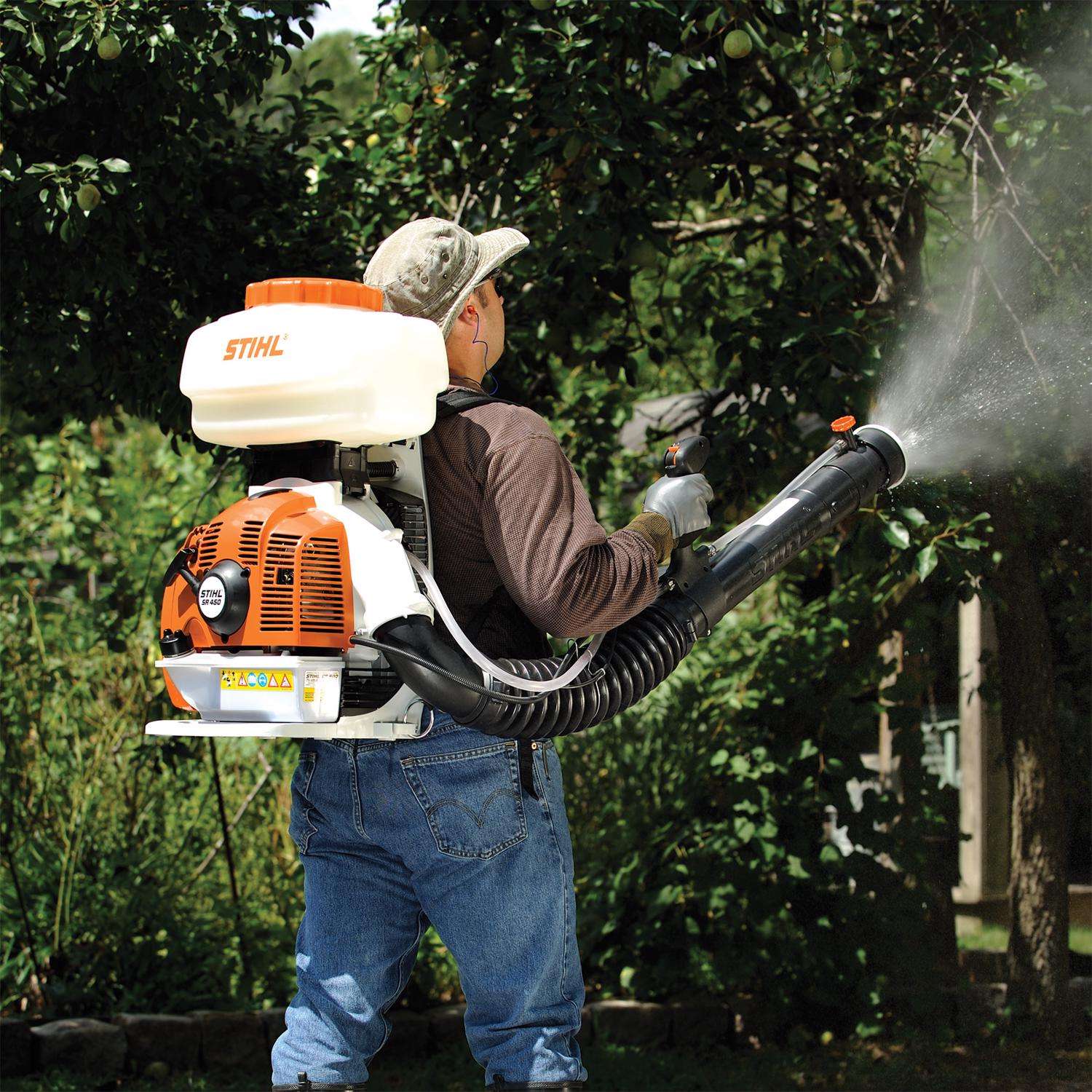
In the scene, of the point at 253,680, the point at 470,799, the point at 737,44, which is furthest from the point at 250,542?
the point at 737,44

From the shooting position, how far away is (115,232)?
3.34m

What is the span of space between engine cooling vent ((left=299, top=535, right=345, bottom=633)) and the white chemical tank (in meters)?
0.17

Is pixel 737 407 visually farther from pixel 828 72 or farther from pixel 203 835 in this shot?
pixel 203 835

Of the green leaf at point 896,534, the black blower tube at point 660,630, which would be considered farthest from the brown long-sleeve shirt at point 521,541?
the green leaf at point 896,534

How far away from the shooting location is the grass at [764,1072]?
412 cm

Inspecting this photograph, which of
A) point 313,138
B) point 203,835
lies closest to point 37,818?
point 203,835

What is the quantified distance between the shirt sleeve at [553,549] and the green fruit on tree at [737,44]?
1.64 meters

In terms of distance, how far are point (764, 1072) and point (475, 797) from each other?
266 centimetres

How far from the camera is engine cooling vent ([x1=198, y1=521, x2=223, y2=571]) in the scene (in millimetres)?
1950

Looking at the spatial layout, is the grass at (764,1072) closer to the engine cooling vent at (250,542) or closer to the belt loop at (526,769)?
the belt loop at (526,769)

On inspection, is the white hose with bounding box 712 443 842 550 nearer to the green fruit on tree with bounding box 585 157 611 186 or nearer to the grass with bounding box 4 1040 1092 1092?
the green fruit on tree with bounding box 585 157 611 186

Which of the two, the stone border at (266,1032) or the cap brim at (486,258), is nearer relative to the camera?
the cap brim at (486,258)

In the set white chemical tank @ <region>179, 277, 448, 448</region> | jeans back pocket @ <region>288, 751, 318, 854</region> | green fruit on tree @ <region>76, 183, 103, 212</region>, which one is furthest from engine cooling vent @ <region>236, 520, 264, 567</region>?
green fruit on tree @ <region>76, 183, 103, 212</region>

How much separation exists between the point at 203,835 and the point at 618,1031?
5.32 feet
